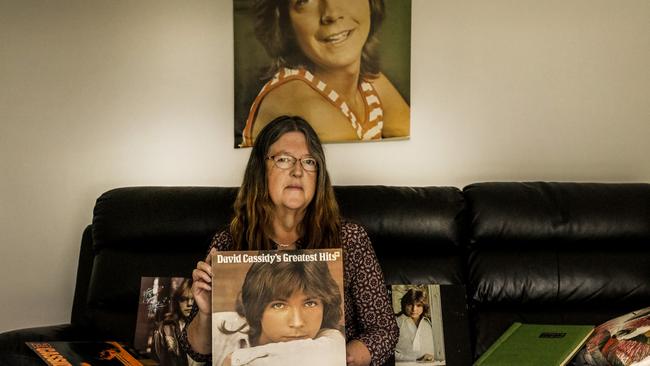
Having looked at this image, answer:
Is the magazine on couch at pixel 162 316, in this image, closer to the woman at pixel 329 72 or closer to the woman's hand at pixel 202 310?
the woman's hand at pixel 202 310

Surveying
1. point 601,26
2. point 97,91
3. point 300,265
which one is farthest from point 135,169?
point 601,26

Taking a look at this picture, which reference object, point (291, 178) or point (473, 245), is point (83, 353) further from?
point (473, 245)

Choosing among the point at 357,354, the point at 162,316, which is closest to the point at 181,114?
the point at 162,316

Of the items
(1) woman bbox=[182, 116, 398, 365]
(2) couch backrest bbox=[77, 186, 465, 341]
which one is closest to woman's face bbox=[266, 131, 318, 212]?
(1) woman bbox=[182, 116, 398, 365]

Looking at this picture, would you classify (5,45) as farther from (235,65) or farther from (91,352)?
(91,352)

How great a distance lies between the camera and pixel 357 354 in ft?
5.47

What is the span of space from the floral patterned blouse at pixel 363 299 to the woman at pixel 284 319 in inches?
7.8

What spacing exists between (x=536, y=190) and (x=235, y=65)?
1.16 m

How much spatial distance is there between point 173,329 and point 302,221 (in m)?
0.58

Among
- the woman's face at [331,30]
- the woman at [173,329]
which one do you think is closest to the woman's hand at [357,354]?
the woman at [173,329]

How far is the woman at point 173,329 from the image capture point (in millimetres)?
2059

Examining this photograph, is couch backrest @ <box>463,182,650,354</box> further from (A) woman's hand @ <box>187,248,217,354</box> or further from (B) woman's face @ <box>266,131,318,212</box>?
(A) woman's hand @ <box>187,248,217,354</box>

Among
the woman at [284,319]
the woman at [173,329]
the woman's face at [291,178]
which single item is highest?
the woman's face at [291,178]

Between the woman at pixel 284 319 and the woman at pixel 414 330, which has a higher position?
the woman at pixel 284 319
